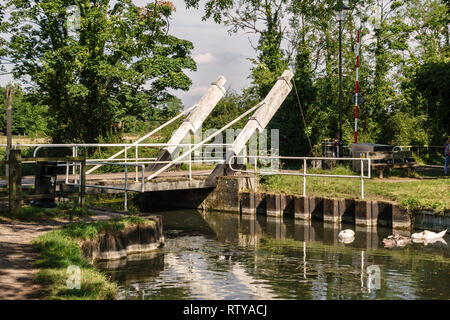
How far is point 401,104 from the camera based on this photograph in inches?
1120

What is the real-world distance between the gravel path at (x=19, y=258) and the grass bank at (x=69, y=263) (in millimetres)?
134

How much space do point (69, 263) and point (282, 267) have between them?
14.1 feet

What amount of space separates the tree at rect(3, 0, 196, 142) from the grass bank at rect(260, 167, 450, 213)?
352 inches

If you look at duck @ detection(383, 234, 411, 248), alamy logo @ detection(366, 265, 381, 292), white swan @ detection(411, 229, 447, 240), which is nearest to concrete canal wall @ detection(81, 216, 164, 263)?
alamy logo @ detection(366, 265, 381, 292)

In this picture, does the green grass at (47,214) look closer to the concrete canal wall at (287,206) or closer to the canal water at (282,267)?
the canal water at (282,267)

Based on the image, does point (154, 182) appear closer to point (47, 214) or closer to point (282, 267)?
point (47, 214)

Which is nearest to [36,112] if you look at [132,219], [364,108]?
[364,108]

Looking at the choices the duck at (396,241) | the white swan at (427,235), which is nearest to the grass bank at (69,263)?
the duck at (396,241)

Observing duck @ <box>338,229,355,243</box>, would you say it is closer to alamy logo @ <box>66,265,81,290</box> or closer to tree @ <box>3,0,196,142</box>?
alamy logo @ <box>66,265,81,290</box>

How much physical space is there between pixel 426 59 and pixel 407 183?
51.5ft

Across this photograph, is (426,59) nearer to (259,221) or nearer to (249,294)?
(259,221)

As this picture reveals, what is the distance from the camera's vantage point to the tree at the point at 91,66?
22.8 meters

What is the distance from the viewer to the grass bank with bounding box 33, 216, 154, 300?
6305mm

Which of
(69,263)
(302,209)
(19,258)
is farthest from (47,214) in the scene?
(302,209)
